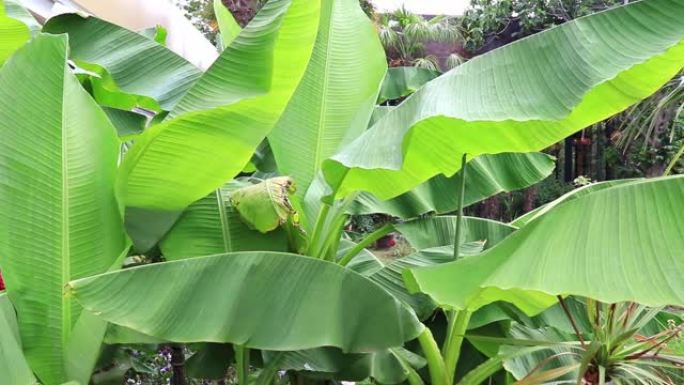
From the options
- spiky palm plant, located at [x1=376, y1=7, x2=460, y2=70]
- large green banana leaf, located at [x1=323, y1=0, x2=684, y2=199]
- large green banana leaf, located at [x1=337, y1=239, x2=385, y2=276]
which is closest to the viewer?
large green banana leaf, located at [x1=323, y1=0, x2=684, y2=199]

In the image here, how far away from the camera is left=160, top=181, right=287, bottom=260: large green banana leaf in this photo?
106cm

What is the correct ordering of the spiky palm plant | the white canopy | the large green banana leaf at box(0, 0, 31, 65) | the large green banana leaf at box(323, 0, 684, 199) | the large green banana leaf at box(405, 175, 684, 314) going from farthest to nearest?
the spiky palm plant → the white canopy → the large green banana leaf at box(0, 0, 31, 65) → the large green banana leaf at box(323, 0, 684, 199) → the large green banana leaf at box(405, 175, 684, 314)

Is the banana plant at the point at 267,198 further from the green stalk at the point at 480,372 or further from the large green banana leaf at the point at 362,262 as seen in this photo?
the large green banana leaf at the point at 362,262

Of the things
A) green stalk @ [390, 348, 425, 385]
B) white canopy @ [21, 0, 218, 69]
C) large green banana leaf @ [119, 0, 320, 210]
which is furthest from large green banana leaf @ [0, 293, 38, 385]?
white canopy @ [21, 0, 218, 69]

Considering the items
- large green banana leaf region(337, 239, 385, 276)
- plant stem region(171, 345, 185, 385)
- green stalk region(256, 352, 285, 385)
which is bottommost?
plant stem region(171, 345, 185, 385)

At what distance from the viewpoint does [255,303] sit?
866 millimetres

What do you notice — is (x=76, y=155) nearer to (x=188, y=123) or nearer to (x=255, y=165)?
(x=188, y=123)

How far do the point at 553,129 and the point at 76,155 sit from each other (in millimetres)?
712

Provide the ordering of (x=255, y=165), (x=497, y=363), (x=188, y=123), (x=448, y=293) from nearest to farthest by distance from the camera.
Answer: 1. (x=448, y=293)
2. (x=188, y=123)
3. (x=497, y=363)
4. (x=255, y=165)

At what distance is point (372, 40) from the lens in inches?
50.6

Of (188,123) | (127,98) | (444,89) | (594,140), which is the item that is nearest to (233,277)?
(188,123)

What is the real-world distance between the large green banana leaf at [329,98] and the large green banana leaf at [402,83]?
0.33m

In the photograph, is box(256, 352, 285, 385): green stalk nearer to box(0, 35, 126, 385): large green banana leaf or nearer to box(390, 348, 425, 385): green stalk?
box(390, 348, 425, 385): green stalk

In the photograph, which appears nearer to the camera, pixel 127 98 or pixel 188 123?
A: pixel 188 123
